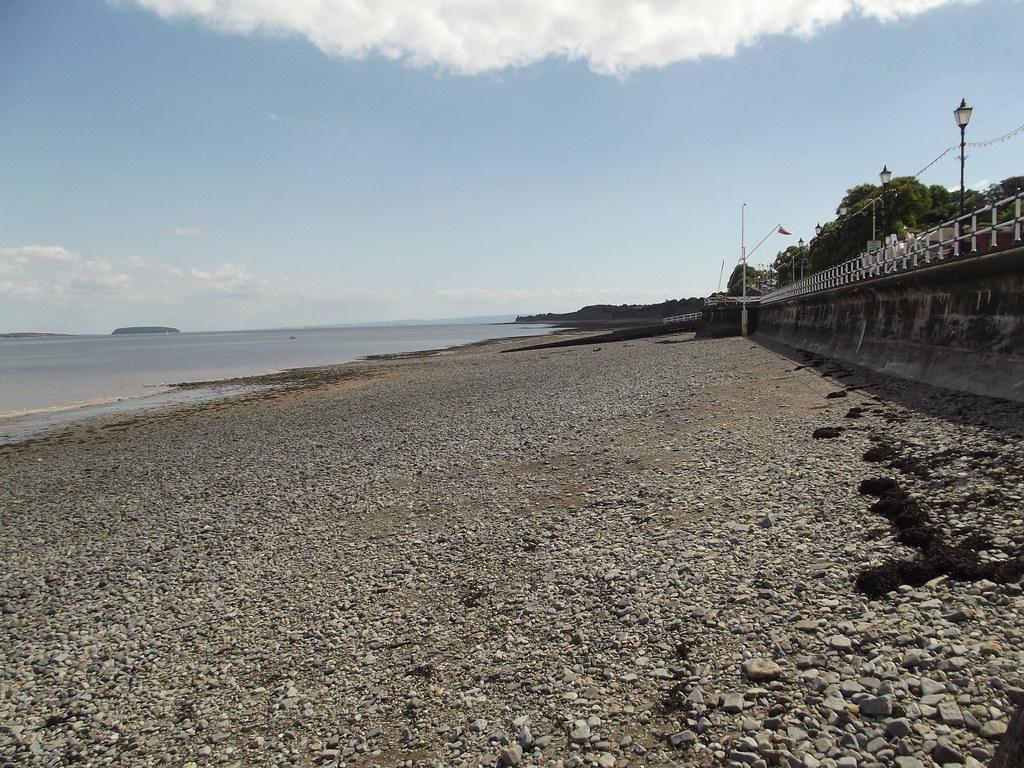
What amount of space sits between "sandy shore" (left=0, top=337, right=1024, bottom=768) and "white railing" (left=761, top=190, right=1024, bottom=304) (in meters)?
3.15

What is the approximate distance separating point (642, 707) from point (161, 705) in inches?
164

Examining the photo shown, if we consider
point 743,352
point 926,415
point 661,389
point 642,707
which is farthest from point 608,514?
point 743,352

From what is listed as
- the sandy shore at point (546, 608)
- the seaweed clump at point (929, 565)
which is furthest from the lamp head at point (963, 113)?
the seaweed clump at point (929, 565)

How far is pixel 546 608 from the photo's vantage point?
6.32m

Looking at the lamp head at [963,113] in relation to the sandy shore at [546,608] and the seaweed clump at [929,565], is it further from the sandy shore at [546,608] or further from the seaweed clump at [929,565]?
the seaweed clump at [929,565]

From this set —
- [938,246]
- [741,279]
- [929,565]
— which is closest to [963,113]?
[938,246]

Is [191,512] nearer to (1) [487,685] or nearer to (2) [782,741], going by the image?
(1) [487,685]

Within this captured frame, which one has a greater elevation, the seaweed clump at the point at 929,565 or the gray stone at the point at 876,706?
the seaweed clump at the point at 929,565

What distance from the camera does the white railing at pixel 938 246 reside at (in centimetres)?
1137

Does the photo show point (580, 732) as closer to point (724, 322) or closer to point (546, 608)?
point (546, 608)

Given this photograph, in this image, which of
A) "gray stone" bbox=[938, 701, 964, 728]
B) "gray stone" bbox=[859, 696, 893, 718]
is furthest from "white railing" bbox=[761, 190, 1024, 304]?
"gray stone" bbox=[859, 696, 893, 718]

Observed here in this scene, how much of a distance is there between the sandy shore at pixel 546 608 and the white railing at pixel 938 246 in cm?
315

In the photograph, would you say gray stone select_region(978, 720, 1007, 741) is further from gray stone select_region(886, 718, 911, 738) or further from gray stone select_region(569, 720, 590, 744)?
gray stone select_region(569, 720, 590, 744)

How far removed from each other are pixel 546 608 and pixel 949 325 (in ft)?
37.7
